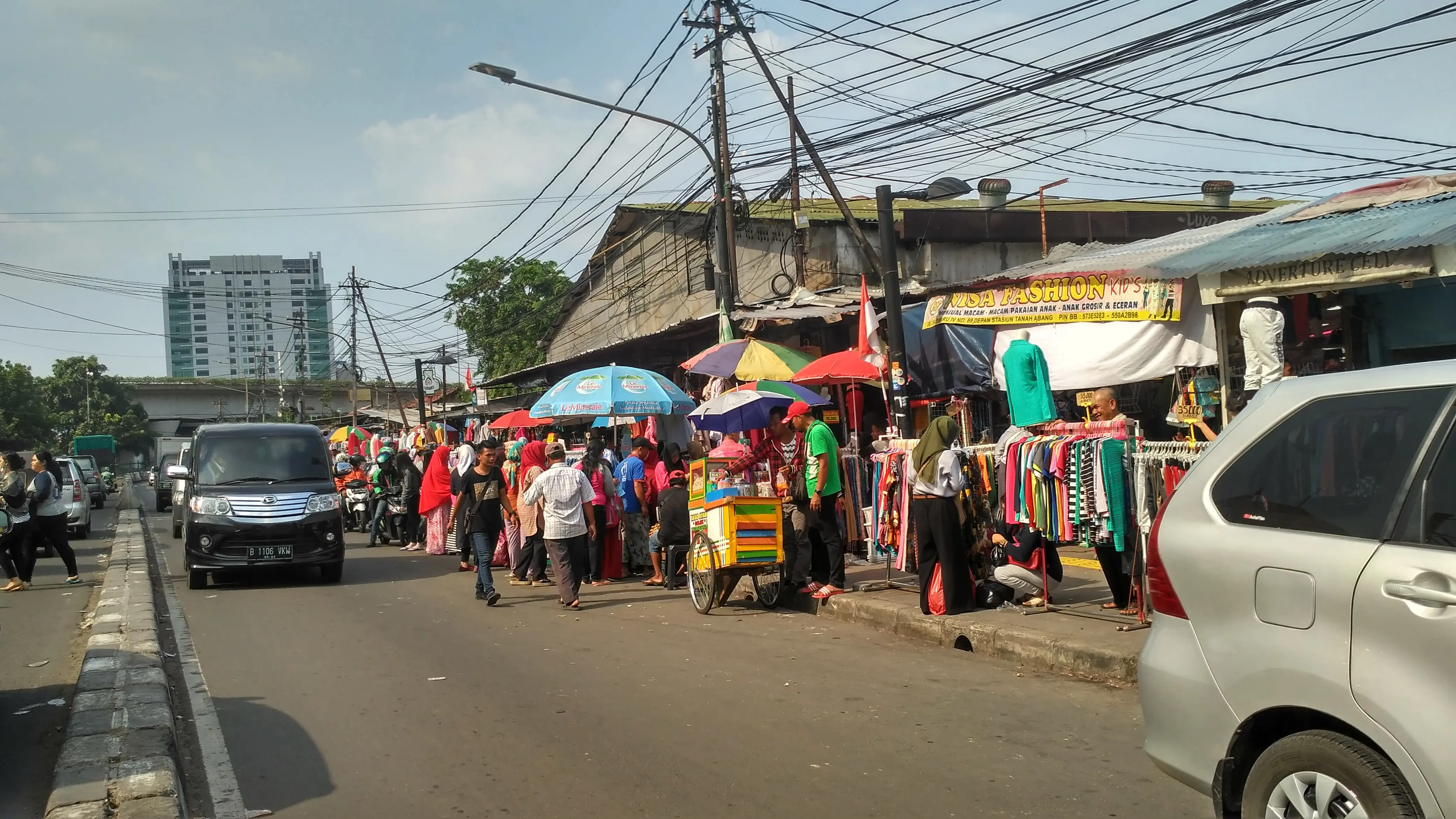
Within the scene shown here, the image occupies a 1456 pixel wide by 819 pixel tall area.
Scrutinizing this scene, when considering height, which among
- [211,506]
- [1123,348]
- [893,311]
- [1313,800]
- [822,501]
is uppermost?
[893,311]

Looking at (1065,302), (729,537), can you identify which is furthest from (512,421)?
(1065,302)

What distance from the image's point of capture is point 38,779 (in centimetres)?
616

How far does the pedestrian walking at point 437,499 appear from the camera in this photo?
56.9 feet

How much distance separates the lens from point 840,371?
44.1 ft

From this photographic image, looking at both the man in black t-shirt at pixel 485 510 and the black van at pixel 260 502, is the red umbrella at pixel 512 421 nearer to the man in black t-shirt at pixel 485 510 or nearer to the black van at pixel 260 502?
the black van at pixel 260 502

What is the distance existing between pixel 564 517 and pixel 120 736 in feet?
18.4

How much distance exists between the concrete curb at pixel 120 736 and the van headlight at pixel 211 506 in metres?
3.02

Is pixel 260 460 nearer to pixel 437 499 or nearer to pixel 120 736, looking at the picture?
pixel 437 499

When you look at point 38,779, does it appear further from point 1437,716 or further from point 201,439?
point 201,439

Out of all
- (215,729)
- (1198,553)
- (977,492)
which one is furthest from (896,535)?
(1198,553)

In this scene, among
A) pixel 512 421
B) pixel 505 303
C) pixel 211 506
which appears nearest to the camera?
pixel 211 506

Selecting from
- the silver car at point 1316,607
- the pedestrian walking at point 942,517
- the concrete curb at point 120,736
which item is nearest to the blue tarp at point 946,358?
the pedestrian walking at point 942,517

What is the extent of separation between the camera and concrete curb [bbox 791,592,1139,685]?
A: 7336 millimetres

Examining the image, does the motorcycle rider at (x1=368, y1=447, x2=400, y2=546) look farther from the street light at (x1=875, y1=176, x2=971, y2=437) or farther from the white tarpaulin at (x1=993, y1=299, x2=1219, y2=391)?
the white tarpaulin at (x1=993, y1=299, x2=1219, y2=391)
